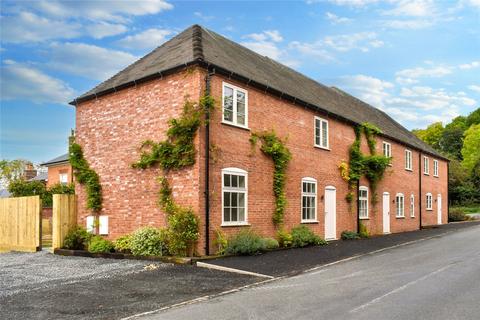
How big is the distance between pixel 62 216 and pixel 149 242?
4.85 m

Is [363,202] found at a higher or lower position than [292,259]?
higher

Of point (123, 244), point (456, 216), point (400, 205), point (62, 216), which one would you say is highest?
point (62, 216)

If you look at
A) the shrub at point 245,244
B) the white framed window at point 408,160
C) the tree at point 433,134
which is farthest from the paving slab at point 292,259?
the tree at point 433,134

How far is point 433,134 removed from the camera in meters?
95.7

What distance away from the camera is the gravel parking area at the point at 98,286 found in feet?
25.9

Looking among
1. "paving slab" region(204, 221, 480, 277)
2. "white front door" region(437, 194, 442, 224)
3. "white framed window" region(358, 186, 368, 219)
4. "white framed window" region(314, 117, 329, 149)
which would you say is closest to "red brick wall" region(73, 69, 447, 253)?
"white framed window" region(314, 117, 329, 149)

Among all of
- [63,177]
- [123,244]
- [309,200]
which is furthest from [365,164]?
[63,177]

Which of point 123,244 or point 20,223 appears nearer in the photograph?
point 123,244

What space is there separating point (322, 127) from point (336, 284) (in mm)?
11904

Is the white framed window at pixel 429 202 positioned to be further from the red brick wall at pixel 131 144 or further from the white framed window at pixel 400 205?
the red brick wall at pixel 131 144

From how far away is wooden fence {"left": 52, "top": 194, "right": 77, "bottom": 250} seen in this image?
16703 millimetres

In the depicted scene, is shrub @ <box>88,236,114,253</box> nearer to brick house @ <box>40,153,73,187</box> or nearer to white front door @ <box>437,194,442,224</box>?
brick house @ <box>40,153,73,187</box>

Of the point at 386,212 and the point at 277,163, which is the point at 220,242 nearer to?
the point at 277,163

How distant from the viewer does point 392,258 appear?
46.9ft
